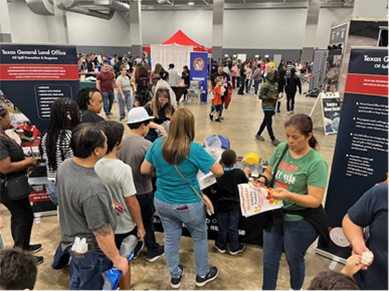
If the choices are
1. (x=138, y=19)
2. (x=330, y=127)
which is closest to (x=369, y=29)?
(x=330, y=127)

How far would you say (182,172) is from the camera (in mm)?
2006

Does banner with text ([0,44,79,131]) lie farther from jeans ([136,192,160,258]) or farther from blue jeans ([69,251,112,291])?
blue jeans ([69,251,112,291])

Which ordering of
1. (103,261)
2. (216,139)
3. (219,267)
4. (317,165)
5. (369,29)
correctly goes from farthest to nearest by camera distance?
(369,29), (216,139), (219,267), (317,165), (103,261)

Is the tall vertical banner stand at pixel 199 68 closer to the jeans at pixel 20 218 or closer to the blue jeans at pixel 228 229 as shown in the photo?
the blue jeans at pixel 228 229

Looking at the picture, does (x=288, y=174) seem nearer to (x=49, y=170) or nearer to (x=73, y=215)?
(x=73, y=215)

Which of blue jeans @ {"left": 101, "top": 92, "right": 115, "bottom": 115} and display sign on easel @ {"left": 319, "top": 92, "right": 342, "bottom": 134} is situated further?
blue jeans @ {"left": 101, "top": 92, "right": 115, "bottom": 115}

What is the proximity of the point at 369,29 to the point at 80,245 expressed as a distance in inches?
271

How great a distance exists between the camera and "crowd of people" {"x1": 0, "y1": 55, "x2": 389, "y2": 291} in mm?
1366

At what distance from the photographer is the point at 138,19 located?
19.0 metres

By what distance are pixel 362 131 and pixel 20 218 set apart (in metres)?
3.02

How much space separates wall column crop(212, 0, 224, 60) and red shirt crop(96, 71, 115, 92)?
10963mm

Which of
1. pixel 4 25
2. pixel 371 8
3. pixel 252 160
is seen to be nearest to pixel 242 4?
pixel 4 25

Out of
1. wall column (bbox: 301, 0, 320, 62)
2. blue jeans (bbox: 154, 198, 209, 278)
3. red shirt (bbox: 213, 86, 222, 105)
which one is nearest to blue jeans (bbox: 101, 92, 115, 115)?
red shirt (bbox: 213, 86, 222, 105)

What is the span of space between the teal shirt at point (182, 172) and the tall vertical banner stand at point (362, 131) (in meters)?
1.25
